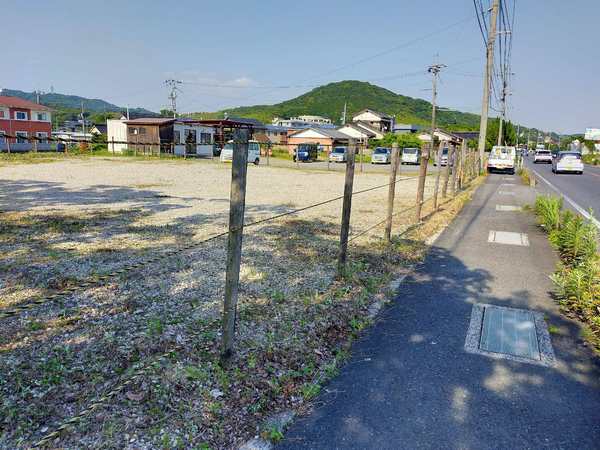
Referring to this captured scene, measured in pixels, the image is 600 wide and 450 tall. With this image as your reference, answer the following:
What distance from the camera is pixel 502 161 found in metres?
27.6

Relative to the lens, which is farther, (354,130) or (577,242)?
(354,130)

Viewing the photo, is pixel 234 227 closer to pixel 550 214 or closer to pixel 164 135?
pixel 550 214

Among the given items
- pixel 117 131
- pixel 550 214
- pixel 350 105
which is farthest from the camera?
pixel 350 105

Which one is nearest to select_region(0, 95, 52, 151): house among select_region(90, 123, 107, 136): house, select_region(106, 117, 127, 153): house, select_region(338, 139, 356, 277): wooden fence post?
select_region(106, 117, 127, 153): house

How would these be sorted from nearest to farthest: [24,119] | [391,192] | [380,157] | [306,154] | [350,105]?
[391,192], [380,157], [306,154], [24,119], [350,105]

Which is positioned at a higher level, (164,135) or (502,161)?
(164,135)

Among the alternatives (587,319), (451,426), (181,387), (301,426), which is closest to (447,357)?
(451,426)

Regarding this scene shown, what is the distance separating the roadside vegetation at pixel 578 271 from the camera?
415cm

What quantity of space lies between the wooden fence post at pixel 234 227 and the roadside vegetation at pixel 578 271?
3170 millimetres

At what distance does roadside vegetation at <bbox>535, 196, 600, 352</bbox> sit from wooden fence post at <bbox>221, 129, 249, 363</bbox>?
3170mm

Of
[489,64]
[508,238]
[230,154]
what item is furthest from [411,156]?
[508,238]

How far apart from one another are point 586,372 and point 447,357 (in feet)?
3.40

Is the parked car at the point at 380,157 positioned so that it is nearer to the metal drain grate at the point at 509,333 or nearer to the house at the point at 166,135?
the house at the point at 166,135

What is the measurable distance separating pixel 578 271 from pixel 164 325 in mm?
4584
